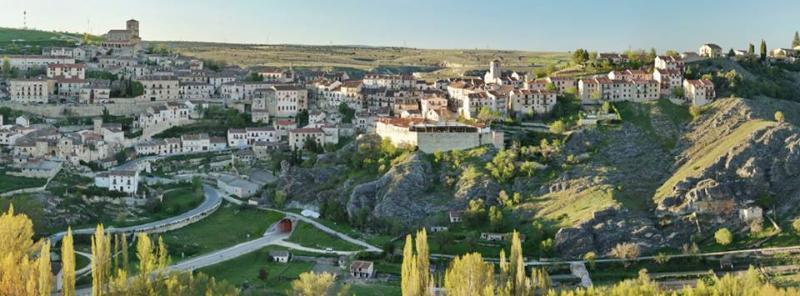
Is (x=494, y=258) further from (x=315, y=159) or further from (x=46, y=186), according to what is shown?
(x=46, y=186)

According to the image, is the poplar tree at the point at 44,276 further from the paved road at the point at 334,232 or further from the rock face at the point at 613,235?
the rock face at the point at 613,235

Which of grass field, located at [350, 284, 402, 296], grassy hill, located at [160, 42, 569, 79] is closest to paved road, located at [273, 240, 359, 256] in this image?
grass field, located at [350, 284, 402, 296]

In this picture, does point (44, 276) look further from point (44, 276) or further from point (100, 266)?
point (100, 266)

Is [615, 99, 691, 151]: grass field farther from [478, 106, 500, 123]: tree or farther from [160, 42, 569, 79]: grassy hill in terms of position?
[160, 42, 569, 79]: grassy hill

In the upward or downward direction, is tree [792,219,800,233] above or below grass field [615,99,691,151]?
below

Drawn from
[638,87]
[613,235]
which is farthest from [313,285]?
[638,87]

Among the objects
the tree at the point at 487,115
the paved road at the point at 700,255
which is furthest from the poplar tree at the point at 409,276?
the tree at the point at 487,115
